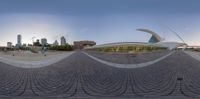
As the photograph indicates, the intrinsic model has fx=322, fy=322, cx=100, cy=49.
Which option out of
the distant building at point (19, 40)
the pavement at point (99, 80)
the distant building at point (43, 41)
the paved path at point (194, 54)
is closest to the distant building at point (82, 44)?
the pavement at point (99, 80)

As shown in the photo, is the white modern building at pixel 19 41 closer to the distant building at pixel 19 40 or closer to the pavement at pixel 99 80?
the distant building at pixel 19 40

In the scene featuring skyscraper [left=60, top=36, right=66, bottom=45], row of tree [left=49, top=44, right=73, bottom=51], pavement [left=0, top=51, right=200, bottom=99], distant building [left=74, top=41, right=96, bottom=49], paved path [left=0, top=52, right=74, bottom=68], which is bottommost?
pavement [left=0, top=51, right=200, bottom=99]

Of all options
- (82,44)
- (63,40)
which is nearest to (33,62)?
(63,40)

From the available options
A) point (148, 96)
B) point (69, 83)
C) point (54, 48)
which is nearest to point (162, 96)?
point (148, 96)

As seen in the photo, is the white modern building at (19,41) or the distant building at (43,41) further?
the distant building at (43,41)

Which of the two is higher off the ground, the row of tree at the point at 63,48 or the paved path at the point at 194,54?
the row of tree at the point at 63,48

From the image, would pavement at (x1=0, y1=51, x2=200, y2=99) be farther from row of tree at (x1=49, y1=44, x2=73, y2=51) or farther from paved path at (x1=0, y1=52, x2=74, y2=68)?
row of tree at (x1=49, y1=44, x2=73, y2=51)

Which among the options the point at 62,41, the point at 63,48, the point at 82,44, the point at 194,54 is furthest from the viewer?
the point at 194,54

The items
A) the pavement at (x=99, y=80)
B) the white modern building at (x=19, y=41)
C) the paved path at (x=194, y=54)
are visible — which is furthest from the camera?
the paved path at (x=194, y=54)

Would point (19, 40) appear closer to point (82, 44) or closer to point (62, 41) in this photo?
point (62, 41)

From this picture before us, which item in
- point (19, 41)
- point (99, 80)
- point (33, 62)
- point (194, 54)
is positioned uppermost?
point (19, 41)

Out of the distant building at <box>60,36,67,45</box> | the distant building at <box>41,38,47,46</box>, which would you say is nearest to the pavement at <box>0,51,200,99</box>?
the distant building at <box>60,36,67,45</box>

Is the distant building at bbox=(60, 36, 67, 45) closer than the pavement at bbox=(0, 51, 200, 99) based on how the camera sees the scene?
No

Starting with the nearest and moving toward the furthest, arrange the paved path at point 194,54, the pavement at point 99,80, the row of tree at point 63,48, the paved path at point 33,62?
the pavement at point 99,80, the paved path at point 33,62, the row of tree at point 63,48, the paved path at point 194,54
